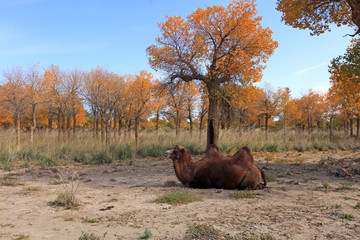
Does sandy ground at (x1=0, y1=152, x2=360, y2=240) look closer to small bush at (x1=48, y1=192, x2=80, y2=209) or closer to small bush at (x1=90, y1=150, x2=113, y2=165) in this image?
small bush at (x1=48, y1=192, x2=80, y2=209)

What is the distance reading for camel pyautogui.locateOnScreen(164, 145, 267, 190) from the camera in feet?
18.2

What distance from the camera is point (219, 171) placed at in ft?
18.5

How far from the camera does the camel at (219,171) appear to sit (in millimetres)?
5547

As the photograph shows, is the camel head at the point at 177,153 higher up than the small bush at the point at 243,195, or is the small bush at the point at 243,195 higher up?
the camel head at the point at 177,153

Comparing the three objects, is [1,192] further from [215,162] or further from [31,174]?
[215,162]

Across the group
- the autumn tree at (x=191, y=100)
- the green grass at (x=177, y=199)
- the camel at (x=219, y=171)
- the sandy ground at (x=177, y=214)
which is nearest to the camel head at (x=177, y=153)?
the camel at (x=219, y=171)

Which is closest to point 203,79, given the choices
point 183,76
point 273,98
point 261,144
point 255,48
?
point 183,76

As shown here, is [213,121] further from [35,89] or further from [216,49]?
[35,89]

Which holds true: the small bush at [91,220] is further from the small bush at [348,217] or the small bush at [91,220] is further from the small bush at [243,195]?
the small bush at [348,217]

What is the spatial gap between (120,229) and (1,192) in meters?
3.93

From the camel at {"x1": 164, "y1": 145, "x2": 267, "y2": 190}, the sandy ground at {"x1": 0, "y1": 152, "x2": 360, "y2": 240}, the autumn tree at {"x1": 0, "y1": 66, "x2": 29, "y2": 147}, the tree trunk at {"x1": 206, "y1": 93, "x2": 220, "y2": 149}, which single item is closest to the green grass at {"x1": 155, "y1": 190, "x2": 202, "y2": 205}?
the sandy ground at {"x1": 0, "y1": 152, "x2": 360, "y2": 240}

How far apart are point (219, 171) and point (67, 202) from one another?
295 centimetres

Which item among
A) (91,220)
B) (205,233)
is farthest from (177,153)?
(205,233)

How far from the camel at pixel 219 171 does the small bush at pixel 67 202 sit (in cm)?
211
